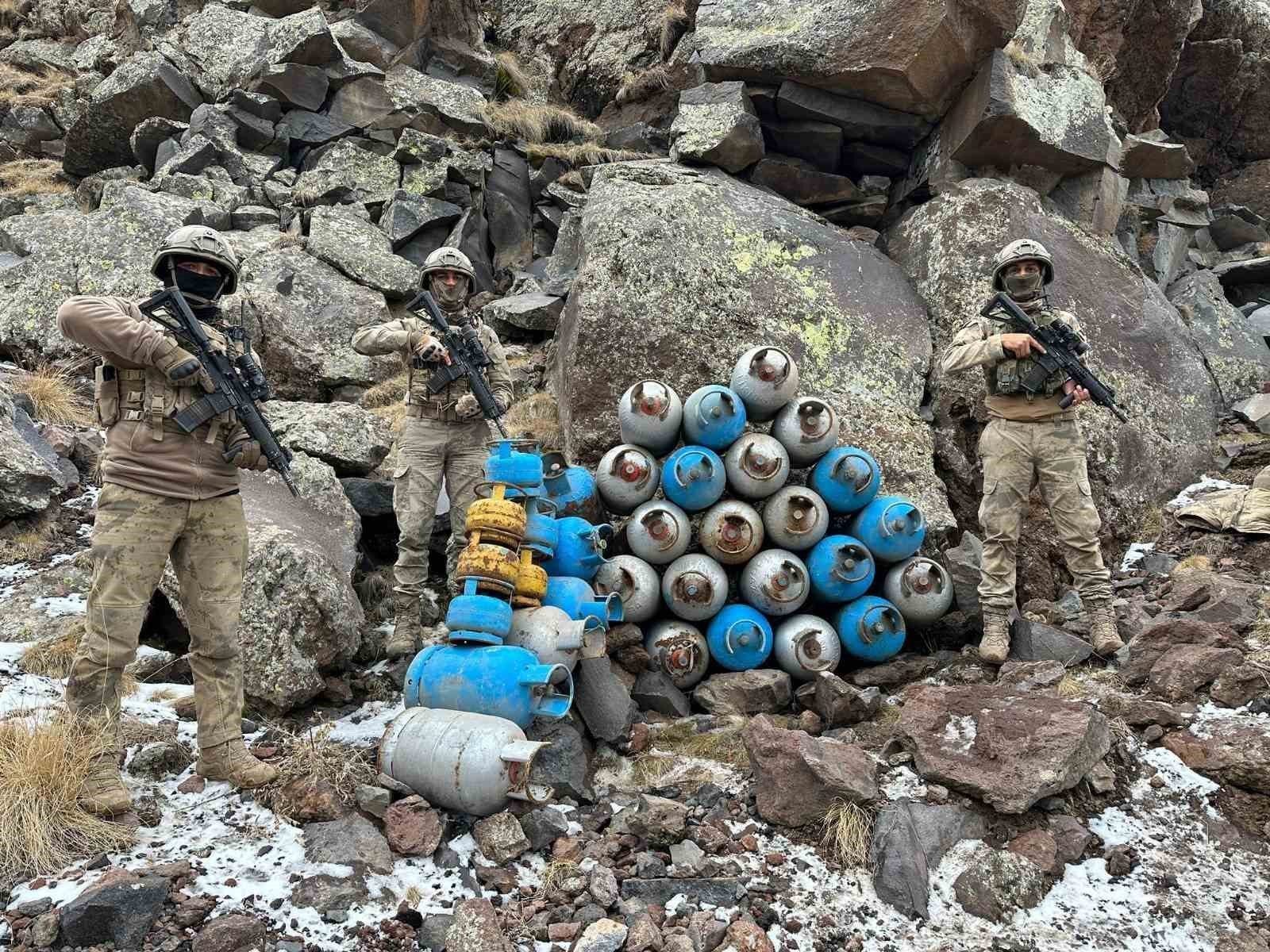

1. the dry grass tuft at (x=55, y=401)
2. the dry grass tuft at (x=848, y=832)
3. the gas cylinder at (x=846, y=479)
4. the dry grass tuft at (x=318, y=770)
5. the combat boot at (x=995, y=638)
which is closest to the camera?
the dry grass tuft at (x=848, y=832)

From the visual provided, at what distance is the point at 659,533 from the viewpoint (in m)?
5.77

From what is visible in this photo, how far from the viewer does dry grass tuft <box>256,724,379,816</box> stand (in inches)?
152

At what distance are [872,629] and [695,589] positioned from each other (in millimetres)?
1240

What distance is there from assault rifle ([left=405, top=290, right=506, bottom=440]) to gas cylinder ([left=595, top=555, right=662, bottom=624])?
1.27m

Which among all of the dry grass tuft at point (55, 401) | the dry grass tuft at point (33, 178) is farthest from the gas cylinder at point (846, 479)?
the dry grass tuft at point (33, 178)

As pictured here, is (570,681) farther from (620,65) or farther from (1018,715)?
(620,65)

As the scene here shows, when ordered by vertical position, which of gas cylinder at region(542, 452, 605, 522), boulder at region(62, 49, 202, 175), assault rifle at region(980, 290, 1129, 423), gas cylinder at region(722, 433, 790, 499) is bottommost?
gas cylinder at region(542, 452, 605, 522)

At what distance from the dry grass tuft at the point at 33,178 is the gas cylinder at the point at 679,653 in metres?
13.5

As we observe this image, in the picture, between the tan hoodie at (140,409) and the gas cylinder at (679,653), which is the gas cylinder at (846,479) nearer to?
the gas cylinder at (679,653)

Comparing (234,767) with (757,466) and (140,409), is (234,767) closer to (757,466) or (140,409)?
(140,409)

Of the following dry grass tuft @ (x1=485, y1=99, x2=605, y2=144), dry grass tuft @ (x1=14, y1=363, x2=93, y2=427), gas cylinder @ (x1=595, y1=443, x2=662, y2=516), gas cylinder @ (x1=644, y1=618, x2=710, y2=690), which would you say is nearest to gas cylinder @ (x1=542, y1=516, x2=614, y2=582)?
gas cylinder @ (x1=595, y1=443, x2=662, y2=516)

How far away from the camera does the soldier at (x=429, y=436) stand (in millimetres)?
5973

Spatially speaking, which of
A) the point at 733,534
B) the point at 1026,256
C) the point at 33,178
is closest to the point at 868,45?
the point at 1026,256

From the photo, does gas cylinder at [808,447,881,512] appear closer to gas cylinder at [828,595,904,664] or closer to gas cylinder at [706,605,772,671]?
gas cylinder at [828,595,904,664]
